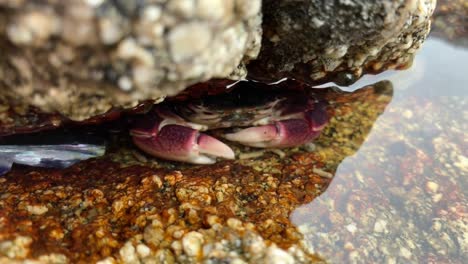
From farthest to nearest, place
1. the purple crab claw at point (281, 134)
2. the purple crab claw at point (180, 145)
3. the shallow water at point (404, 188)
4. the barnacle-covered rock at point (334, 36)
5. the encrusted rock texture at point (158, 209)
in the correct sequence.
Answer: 1. the purple crab claw at point (281, 134)
2. the purple crab claw at point (180, 145)
3. the shallow water at point (404, 188)
4. the barnacle-covered rock at point (334, 36)
5. the encrusted rock texture at point (158, 209)

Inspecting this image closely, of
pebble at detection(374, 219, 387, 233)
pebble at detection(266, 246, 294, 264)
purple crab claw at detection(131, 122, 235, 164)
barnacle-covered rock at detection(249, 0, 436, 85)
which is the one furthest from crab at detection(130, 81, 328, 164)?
pebble at detection(266, 246, 294, 264)

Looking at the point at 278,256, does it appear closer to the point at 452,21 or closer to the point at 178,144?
the point at 178,144

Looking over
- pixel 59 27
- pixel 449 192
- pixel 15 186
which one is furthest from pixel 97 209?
pixel 449 192

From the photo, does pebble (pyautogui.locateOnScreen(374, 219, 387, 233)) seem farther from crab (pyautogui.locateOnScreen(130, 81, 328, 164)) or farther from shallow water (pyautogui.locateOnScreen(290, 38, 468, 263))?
crab (pyautogui.locateOnScreen(130, 81, 328, 164))

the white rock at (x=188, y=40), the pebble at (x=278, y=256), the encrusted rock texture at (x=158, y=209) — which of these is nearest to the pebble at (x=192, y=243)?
the encrusted rock texture at (x=158, y=209)

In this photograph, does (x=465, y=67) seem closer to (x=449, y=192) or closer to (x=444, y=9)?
(x=444, y=9)

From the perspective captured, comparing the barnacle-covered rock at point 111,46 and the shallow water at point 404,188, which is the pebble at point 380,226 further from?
the barnacle-covered rock at point 111,46

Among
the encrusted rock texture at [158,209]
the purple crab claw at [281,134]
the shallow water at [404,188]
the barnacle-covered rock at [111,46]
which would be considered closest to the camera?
the barnacle-covered rock at [111,46]

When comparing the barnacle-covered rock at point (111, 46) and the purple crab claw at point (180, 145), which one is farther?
the purple crab claw at point (180, 145)
